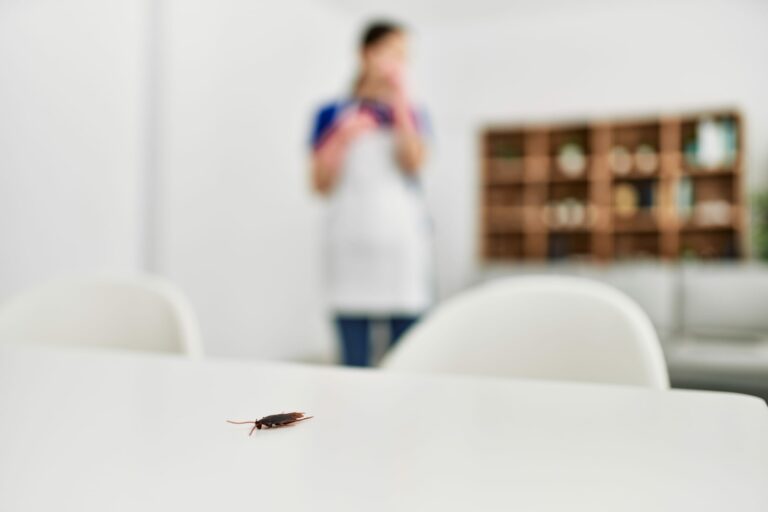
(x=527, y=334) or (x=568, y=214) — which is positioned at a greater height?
(x=568, y=214)

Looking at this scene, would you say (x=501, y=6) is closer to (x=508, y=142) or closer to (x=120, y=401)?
→ (x=508, y=142)

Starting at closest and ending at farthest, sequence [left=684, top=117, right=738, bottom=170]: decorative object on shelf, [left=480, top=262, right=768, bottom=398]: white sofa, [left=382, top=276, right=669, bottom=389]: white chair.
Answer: [left=382, top=276, right=669, bottom=389]: white chair < [left=480, top=262, right=768, bottom=398]: white sofa < [left=684, top=117, right=738, bottom=170]: decorative object on shelf

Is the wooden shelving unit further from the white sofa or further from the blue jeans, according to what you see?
the blue jeans

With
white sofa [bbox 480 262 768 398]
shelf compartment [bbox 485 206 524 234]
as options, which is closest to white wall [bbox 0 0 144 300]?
white sofa [bbox 480 262 768 398]

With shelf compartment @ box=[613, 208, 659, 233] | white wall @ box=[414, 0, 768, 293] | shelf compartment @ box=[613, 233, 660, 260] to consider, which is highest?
white wall @ box=[414, 0, 768, 293]

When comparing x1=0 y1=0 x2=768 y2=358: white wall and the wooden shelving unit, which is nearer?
x1=0 y1=0 x2=768 y2=358: white wall

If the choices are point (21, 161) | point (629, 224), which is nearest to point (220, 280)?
point (21, 161)

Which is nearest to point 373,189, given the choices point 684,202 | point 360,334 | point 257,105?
point 360,334

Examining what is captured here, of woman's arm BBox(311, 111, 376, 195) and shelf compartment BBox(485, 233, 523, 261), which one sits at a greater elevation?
woman's arm BBox(311, 111, 376, 195)

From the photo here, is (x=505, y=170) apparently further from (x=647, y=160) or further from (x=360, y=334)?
(x=360, y=334)
